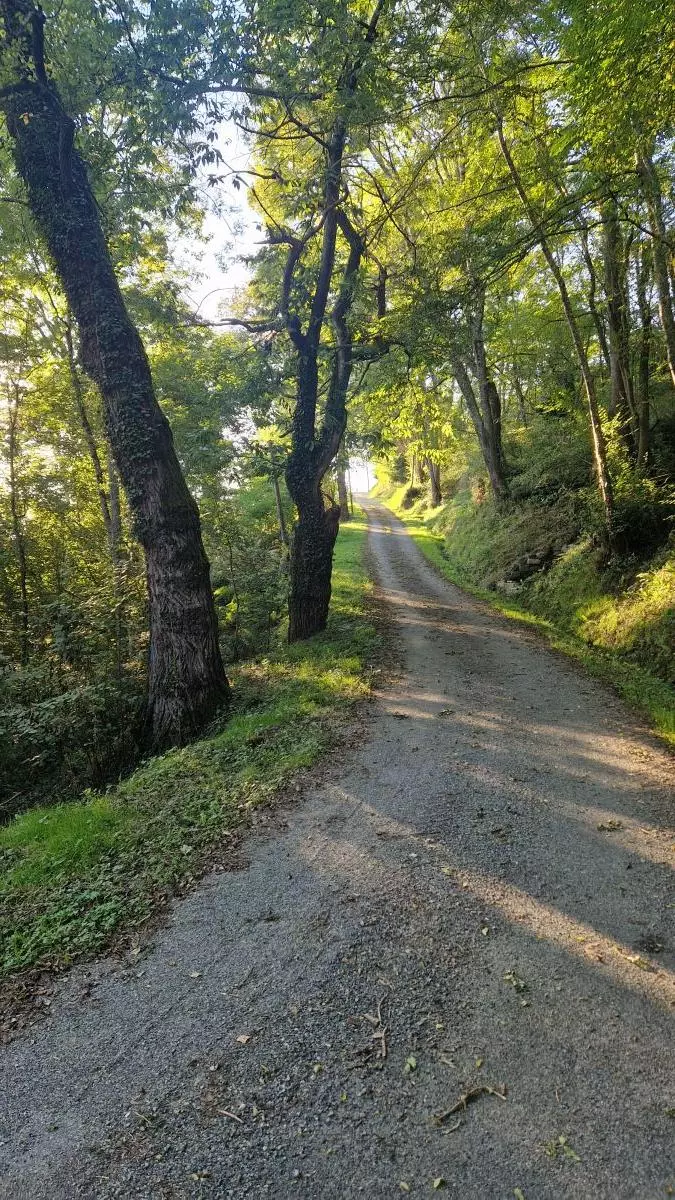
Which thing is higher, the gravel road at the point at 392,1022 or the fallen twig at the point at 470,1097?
the fallen twig at the point at 470,1097

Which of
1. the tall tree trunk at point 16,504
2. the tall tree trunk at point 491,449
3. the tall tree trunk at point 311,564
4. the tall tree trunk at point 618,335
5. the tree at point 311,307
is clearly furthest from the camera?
the tall tree trunk at point 491,449

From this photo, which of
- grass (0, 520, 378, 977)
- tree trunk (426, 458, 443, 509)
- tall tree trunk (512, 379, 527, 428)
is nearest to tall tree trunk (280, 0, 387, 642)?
grass (0, 520, 378, 977)

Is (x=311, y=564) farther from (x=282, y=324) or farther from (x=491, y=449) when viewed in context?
(x=491, y=449)

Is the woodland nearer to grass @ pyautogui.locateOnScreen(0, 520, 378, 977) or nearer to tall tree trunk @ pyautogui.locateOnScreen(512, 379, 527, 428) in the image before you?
grass @ pyautogui.locateOnScreen(0, 520, 378, 977)

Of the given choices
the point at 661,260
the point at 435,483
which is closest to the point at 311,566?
the point at 661,260

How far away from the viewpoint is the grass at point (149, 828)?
12.6 ft

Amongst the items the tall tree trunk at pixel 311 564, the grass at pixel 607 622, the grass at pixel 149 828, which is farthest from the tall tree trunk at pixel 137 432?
the grass at pixel 607 622

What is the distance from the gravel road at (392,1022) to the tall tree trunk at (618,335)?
28.8 feet

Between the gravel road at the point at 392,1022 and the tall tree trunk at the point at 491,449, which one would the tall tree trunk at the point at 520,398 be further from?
the gravel road at the point at 392,1022

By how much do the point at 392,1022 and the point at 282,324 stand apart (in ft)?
33.2

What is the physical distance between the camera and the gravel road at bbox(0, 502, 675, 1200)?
2238mm

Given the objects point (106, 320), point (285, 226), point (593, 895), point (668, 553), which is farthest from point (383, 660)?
point (285, 226)

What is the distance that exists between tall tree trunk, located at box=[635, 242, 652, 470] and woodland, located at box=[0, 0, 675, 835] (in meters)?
0.07

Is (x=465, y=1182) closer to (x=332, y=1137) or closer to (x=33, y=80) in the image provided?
(x=332, y=1137)
